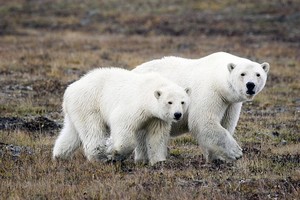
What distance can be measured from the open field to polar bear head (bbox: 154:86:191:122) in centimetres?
80

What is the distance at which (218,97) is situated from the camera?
34.9 ft

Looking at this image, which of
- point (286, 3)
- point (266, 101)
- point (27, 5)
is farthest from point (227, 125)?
point (27, 5)

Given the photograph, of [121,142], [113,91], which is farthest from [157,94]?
[113,91]

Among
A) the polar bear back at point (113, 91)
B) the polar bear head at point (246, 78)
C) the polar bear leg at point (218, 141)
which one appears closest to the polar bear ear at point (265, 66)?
the polar bear head at point (246, 78)

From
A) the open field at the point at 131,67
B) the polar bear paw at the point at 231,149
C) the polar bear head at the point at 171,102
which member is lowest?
the open field at the point at 131,67

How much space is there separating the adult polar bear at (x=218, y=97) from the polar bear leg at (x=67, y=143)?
115 centimetres

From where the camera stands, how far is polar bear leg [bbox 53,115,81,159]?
11.2 metres

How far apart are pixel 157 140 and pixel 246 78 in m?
1.66

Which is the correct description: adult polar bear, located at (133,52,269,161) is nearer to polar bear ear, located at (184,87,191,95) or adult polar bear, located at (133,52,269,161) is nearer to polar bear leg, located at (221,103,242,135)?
polar bear leg, located at (221,103,242,135)

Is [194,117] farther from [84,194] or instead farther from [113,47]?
[113,47]

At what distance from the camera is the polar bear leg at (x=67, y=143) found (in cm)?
1120

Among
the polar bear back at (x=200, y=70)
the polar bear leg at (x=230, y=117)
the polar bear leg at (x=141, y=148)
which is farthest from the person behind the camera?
the polar bear leg at (x=230, y=117)

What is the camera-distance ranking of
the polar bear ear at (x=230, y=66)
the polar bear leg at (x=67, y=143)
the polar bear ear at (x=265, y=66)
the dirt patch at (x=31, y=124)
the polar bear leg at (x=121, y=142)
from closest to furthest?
the polar bear leg at (x=121, y=142), the polar bear ear at (x=230, y=66), the polar bear ear at (x=265, y=66), the polar bear leg at (x=67, y=143), the dirt patch at (x=31, y=124)

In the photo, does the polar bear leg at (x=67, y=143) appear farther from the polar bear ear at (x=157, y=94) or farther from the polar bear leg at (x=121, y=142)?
the polar bear ear at (x=157, y=94)
